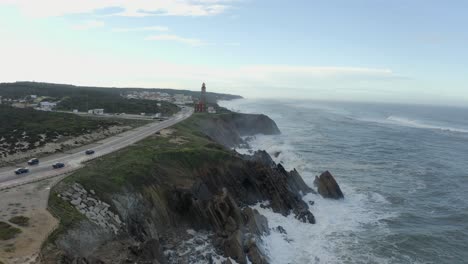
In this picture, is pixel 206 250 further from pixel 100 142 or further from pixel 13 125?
pixel 13 125

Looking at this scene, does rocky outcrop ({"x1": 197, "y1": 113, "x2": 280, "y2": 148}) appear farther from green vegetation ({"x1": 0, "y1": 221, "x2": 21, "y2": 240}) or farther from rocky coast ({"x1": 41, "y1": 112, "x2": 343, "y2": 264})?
green vegetation ({"x1": 0, "y1": 221, "x2": 21, "y2": 240})

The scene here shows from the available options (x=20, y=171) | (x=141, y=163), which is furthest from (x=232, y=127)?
(x=20, y=171)

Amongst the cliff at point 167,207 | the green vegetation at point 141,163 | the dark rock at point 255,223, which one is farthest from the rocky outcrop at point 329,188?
the dark rock at point 255,223

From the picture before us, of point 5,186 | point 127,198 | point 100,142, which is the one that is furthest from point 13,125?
point 127,198

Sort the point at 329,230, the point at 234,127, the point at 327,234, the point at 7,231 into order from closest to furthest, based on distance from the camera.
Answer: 1. the point at 7,231
2. the point at 327,234
3. the point at 329,230
4. the point at 234,127

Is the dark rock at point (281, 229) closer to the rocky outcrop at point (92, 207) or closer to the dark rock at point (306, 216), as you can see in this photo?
the dark rock at point (306, 216)

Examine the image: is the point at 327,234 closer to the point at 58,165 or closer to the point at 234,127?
the point at 58,165

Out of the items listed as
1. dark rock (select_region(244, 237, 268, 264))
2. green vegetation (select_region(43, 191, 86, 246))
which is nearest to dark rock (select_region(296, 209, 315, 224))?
dark rock (select_region(244, 237, 268, 264))
